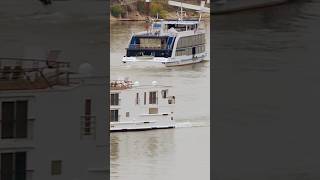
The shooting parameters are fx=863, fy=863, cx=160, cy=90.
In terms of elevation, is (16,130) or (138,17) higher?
(138,17)

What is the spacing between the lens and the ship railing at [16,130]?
10.7 feet

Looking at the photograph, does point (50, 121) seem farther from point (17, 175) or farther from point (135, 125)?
point (135, 125)

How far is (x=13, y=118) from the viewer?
327 centimetres

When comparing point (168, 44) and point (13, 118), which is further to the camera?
point (168, 44)

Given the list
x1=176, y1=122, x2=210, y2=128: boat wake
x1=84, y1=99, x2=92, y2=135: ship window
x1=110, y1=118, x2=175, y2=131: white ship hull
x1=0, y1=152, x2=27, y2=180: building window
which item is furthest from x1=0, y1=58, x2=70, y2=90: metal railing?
x1=176, y1=122, x2=210, y2=128: boat wake

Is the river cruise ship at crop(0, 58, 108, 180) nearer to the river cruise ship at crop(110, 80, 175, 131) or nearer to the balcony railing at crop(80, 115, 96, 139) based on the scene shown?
the balcony railing at crop(80, 115, 96, 139)

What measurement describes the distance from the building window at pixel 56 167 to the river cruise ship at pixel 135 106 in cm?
32

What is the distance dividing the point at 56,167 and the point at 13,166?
166mm

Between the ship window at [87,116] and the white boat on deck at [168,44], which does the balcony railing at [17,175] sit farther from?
the white boat on deck at [168,44]

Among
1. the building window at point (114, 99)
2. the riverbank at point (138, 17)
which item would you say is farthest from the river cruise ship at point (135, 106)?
the riverbank at point (138, 17)
